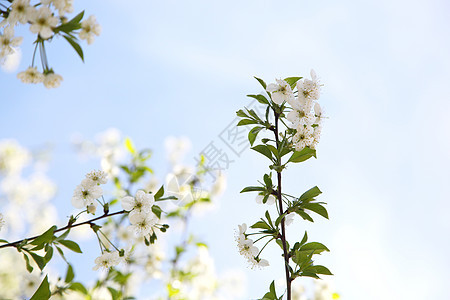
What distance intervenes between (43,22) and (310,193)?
0.65 metres

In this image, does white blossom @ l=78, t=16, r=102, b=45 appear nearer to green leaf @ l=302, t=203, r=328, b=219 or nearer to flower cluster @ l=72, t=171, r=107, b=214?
flower cluster @ l=72, t=171, r=107, b=214

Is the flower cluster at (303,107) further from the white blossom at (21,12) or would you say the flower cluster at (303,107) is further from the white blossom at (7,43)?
the white blossom at (7,43)

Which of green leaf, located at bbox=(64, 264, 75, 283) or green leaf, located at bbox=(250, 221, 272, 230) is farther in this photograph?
green leaf, located at bbox=(64, 264, 75, 283)

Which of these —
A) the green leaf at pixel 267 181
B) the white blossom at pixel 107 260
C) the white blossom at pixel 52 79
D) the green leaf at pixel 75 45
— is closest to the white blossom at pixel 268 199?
the green leaf at pixel 267 181

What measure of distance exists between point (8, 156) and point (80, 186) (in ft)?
15.2

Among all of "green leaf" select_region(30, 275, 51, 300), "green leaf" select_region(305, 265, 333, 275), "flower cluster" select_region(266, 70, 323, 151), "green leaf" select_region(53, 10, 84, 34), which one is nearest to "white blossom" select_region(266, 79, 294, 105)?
"flower cluster" select_region(266, 70, 323, 151)

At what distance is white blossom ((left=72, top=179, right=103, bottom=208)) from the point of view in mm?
904

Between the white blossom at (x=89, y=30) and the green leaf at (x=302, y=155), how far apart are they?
61cm

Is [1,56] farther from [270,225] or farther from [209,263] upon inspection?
[209,263]

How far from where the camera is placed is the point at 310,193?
72 cm

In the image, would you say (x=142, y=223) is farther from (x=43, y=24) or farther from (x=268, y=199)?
(x=43, y=24)

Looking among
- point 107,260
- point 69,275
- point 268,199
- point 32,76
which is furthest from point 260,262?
point 32,76

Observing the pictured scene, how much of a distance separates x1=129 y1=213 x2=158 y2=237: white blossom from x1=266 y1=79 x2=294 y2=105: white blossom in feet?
1.24

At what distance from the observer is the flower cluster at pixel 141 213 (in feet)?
2.79
